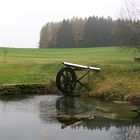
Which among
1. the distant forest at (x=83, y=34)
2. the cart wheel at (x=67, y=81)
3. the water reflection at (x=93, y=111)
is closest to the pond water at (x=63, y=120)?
the water reflection at (x=93, y=111)

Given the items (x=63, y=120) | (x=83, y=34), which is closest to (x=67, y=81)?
(x=63, y=120)

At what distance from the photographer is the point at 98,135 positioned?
707 inches

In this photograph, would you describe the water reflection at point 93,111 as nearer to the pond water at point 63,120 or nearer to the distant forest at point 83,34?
the pond water at point 63,120

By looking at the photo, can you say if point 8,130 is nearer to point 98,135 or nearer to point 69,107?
point 98,135

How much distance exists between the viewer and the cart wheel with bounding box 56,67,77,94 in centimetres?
3012

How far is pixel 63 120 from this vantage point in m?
21.0

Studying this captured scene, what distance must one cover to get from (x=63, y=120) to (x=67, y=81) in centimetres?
938

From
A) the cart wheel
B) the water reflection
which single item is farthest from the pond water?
the cart wheel

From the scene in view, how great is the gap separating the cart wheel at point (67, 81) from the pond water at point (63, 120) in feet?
6.64

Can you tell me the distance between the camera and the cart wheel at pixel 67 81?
30125mm

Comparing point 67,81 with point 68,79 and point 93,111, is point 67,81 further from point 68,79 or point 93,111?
point 93,111

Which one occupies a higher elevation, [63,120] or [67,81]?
[67,81]

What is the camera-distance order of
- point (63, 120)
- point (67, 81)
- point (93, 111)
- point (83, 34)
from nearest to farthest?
1. point (63, 120)
2. point (93, 111)
3. point (67, 81)
4. point (83, 34)

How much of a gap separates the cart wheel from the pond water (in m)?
2.02
